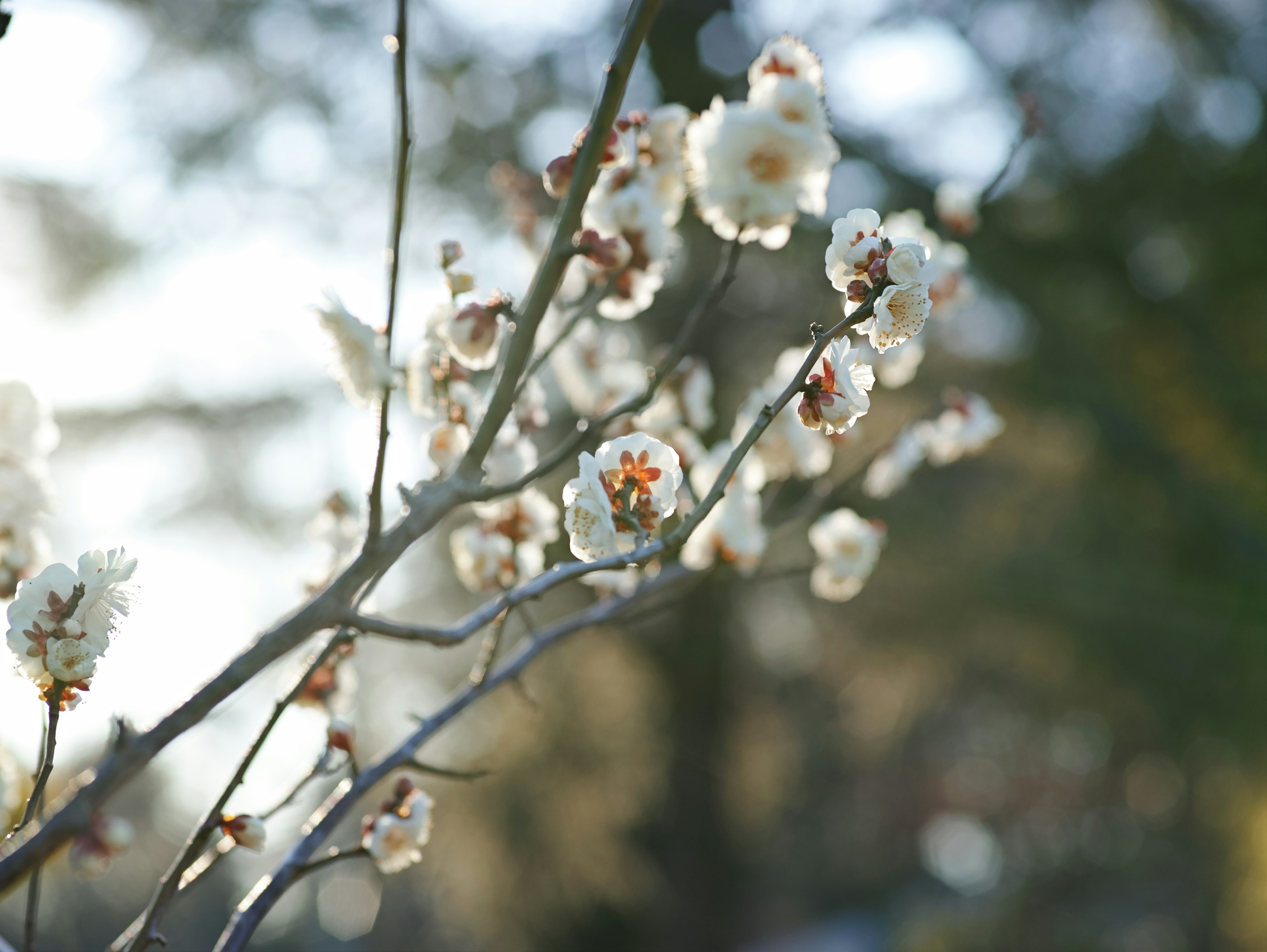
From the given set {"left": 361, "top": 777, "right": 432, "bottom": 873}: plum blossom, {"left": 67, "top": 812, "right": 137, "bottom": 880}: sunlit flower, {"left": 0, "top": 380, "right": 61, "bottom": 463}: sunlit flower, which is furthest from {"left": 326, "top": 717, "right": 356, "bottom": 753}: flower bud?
{"left": 0, "top": 380, "right": 61, "bottom": 463}: sunlit flower

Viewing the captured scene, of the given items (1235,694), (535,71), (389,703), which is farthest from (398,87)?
(1235,694)

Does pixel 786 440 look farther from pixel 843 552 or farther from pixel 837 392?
pixel 837 392

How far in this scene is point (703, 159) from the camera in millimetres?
1194

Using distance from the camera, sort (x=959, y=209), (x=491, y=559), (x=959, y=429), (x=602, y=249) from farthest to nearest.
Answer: (x=959, y=429) < (x=959, y=209) < (x=491, y=559) < (x=602, y=249)

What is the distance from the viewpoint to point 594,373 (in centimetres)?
170

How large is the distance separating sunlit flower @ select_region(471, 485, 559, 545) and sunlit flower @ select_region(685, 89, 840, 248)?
0.57 meters

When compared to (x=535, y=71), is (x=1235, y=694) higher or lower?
lower

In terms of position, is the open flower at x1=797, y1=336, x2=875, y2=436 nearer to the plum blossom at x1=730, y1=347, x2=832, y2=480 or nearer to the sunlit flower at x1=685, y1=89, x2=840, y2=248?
the sunlit flower at x1=685, y1=89, x2=840, y2=248

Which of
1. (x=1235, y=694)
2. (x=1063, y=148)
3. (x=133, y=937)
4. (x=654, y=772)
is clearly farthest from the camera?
(x=654, y=772)

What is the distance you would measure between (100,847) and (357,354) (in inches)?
29.9

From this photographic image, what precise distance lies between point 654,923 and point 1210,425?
4.85 m

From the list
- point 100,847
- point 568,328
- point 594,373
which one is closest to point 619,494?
point 568,328

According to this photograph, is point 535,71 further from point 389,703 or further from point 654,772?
point 654,772

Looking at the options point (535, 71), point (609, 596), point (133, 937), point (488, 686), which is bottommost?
point (133, 937)
